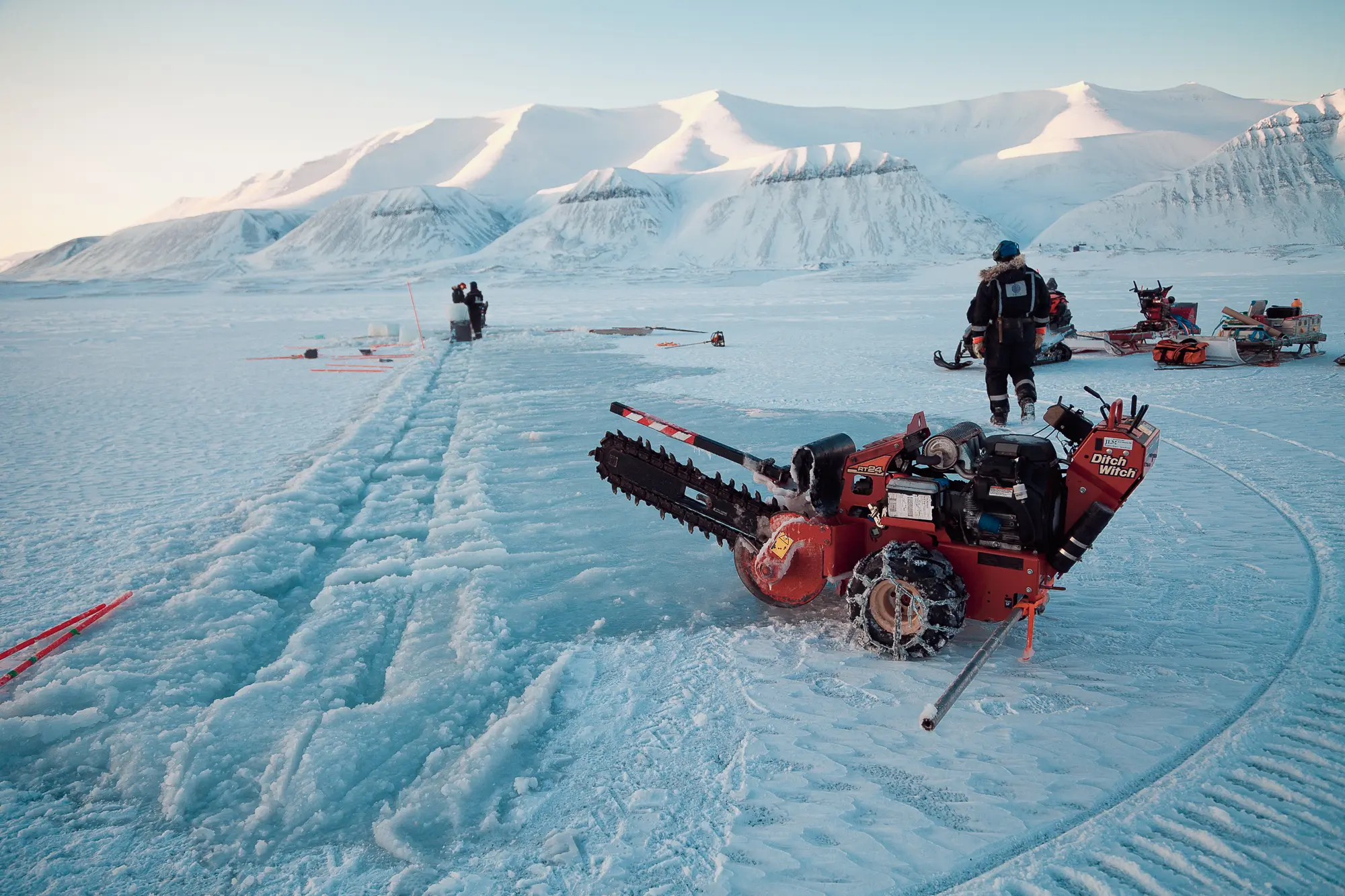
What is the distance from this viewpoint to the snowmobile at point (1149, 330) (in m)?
14.8

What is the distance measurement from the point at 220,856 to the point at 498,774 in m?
0.95

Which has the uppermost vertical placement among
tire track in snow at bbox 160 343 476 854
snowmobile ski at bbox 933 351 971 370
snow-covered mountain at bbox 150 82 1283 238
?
snow-covered mountain at bbox 150 82 1283 238

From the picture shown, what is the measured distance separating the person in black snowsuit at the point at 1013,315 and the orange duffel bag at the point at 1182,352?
703 centimetres

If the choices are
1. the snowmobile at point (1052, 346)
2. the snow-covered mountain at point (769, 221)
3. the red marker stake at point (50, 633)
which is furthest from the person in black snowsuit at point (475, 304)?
the snow-covered mountain at point (769, 221)

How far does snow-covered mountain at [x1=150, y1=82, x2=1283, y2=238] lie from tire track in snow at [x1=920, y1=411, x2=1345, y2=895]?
139 m

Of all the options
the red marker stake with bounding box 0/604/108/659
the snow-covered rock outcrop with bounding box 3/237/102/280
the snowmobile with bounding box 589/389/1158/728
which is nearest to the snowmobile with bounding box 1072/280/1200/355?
the snowmobile with bounding box 589/389/1158/728

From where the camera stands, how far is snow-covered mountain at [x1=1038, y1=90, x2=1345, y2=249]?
282 ft

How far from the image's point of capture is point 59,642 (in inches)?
170

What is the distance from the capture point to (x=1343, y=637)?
402 cm

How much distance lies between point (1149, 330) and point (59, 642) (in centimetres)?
1626

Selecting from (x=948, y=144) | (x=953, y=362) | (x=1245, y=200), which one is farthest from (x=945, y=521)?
(x=948, y=144)

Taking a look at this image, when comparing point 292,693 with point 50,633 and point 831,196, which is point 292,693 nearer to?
point 50,633

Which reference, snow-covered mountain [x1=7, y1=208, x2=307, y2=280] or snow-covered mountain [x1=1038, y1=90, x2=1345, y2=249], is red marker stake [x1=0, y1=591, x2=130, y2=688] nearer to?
snow-covered mountain [x1=1038, y1=90, x2=1345, y2=249]

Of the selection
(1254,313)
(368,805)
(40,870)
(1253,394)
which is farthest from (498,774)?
(1254,313)
